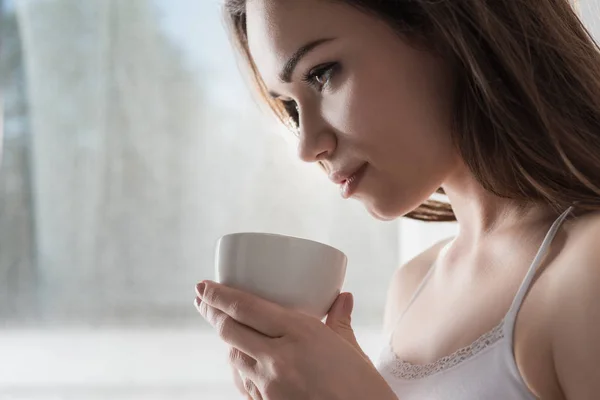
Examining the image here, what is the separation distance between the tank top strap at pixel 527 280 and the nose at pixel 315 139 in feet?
0.84

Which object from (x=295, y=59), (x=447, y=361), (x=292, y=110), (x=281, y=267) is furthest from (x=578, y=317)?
(x=292, y=110)

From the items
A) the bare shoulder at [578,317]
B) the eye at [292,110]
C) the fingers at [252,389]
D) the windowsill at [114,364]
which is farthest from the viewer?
the windowsill at [114,364]

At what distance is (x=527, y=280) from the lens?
73 cm

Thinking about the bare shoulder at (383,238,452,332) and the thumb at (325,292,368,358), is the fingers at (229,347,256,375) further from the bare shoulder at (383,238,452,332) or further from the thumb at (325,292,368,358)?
the bare shoulder at (383,238,452,332)

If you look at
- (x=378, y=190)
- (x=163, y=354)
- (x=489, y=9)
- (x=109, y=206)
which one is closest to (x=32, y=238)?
(x=109, y=206)

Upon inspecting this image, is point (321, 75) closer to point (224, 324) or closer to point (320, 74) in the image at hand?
point (320, 74)

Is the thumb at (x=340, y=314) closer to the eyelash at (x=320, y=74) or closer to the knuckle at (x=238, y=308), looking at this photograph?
the knuckle at (x=238, y=308)

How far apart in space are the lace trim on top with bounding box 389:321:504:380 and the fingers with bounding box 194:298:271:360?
0.74 ft

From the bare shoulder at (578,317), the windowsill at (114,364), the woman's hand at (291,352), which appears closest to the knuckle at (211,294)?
the woman's hand at (291,352)

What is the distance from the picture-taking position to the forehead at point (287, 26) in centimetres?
77

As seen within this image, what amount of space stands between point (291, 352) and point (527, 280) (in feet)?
0.86

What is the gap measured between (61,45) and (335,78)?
0.79 m

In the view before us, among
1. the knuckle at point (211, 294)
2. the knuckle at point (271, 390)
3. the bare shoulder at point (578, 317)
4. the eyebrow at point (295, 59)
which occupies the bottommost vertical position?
the bare shoulder at point (578, 317)

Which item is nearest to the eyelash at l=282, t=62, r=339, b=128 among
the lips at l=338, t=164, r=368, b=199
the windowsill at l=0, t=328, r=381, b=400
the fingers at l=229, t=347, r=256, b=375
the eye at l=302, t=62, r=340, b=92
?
the eye at l=302, t=62, r=340, b=92
